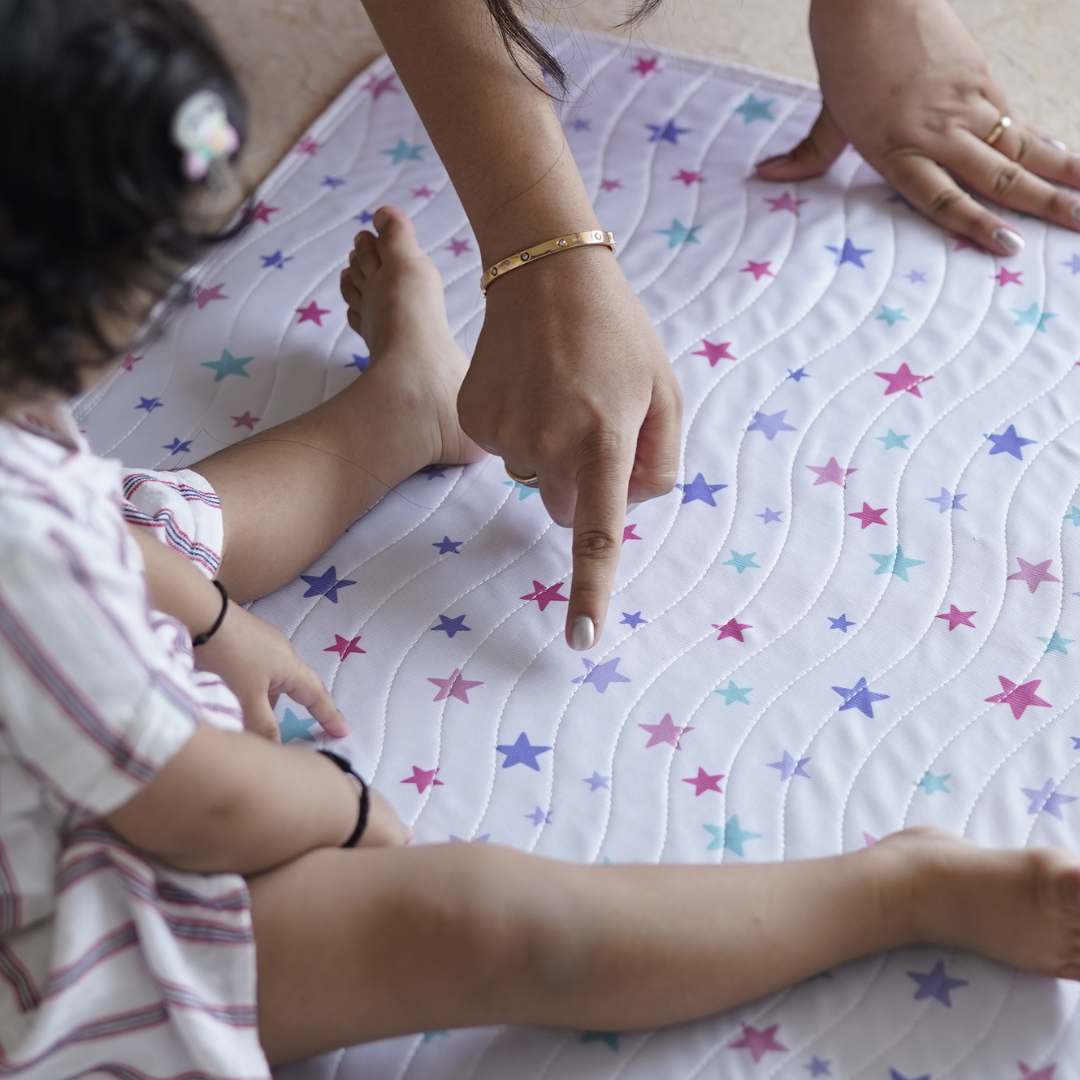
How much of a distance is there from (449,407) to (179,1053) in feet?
1.75

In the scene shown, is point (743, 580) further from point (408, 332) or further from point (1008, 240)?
point (1008, 240)

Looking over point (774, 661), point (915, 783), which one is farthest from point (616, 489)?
point (915, 783)

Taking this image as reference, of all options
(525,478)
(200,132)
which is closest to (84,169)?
(200,132)

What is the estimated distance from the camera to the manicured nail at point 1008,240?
1177 millimetres

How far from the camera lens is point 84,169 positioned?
0.55 metres

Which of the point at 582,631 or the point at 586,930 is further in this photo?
the point at 582,631

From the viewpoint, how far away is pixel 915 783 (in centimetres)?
85

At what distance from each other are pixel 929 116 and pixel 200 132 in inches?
34.1

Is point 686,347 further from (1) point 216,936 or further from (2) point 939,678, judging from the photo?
(1) point 216,936

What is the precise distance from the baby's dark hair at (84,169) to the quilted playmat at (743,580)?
38cm

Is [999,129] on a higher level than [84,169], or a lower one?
lower

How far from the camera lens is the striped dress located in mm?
589

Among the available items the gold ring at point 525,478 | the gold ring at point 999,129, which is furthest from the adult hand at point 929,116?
the gold ring at point 525,478

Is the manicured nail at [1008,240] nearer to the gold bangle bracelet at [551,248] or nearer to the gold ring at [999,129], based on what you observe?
the gold ring at [999,129]
